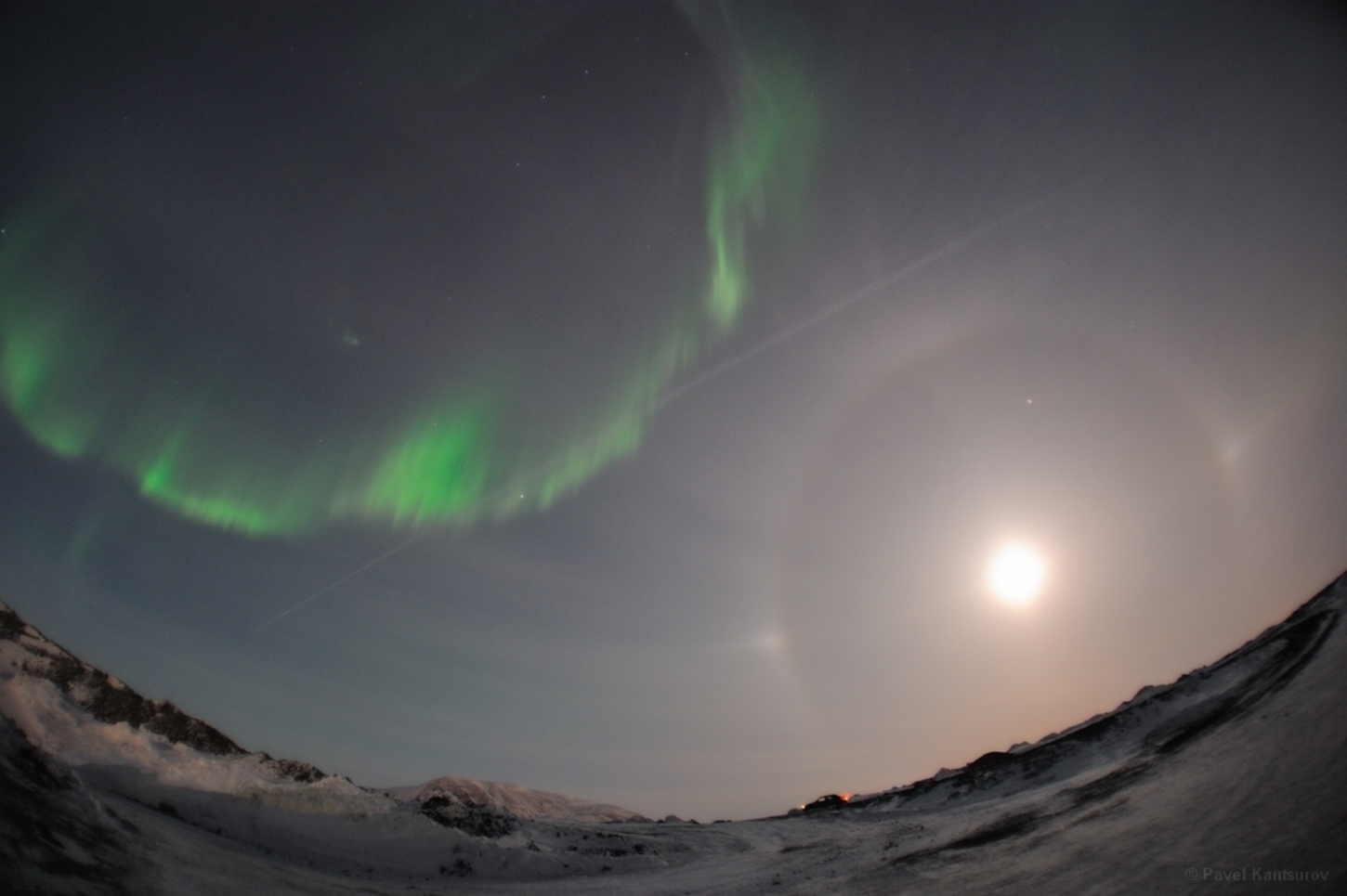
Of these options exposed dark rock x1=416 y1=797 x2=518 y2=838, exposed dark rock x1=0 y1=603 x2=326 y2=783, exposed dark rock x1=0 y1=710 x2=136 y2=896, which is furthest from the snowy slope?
exposed dark rock x1=0 y1=710 x2=136 y2=896

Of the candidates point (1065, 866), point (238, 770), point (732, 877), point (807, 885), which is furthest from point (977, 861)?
point (238, 770)

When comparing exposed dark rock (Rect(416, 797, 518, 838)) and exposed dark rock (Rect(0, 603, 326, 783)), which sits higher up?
exposed dark rock (Rect(0, 603, 326, 783))

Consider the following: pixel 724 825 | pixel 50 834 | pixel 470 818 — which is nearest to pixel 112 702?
pixel 470 818

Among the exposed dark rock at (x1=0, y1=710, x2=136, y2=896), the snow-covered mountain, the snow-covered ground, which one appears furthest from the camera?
the snow-covered mountain

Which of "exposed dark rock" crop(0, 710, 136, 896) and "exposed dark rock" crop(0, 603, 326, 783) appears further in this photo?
"exposed dark rock" crop(0, 603, 326, 783)

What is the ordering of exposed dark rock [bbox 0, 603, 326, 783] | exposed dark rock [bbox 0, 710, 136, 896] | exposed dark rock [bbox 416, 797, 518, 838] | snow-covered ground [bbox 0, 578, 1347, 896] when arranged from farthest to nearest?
exposed dark rock [bbox 416, 797, 518, 838], exposed dark rock [bbox 0, 603, 326, 783], snow-covered ground [bbox 0, 578, 1347, 896], exposed dark rock [bbox 0, 710, 136, 896]

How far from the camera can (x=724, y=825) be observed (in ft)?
132

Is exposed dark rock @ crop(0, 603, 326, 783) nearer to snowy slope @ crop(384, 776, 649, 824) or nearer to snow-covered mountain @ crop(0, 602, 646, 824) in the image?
snow-covered mountain @ crop(0, 602, 646, 824)

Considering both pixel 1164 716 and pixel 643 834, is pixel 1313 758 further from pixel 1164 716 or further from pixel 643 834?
pixel 643 834

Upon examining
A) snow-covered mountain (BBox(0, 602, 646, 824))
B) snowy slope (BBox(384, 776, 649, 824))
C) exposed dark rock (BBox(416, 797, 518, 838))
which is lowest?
snowy slope (BBox(384, 776, 649, 824))

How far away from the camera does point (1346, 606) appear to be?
2136 cm

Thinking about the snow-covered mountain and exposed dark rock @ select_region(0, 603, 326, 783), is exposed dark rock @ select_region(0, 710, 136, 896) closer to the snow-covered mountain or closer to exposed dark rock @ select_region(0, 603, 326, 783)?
the snow-covered mountain

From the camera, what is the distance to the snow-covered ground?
917 centimetres

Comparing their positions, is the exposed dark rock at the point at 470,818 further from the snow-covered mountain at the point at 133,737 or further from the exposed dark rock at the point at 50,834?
the exposed dark rock at the point at 50,834
